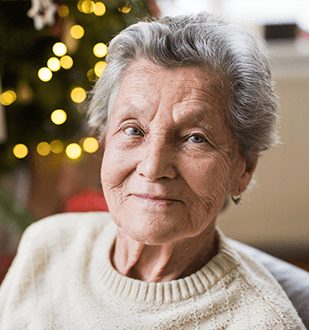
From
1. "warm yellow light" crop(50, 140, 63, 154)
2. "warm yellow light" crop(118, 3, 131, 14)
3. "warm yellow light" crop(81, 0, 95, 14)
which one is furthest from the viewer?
"warm yellow light" crop(50, 140, 63, 154)

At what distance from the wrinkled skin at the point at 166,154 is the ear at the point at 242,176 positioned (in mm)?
76

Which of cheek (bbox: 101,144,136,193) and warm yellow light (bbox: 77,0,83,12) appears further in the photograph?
warm yellow light (bbox: 77,0,83,12)

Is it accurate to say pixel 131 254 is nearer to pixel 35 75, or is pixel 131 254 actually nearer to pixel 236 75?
pixel 236 75

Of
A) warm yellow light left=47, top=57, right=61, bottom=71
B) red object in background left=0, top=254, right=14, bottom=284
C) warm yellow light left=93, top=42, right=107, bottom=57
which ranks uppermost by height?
warm yellow light left=93, top=42, right=107, bottom=57

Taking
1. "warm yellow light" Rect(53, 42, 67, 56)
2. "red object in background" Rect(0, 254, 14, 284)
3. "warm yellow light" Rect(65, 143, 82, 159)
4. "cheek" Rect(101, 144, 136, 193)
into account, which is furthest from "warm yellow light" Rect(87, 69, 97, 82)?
"red object in background" Rect(0, 254, 14, 284)

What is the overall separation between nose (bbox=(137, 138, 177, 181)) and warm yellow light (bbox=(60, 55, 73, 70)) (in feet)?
3.60

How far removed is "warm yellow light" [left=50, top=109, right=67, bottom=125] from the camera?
199 cm

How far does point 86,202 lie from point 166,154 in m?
1.21

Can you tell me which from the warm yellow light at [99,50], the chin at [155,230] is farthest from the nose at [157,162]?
the warm yellow light at [99,50]

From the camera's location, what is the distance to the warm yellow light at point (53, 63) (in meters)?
1.88

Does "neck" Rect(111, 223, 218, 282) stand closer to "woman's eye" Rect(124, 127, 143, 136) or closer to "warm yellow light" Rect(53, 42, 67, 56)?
"woman's eye" Rect(124, 127, 143, 136)

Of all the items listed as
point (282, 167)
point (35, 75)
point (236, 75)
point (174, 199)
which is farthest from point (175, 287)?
point (282, 167)

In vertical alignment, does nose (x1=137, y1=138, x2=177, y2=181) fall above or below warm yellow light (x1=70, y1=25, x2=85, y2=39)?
below

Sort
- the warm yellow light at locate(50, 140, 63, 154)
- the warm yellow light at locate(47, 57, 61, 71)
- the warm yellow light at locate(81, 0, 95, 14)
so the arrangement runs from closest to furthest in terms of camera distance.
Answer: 1. the warm yellow light at locate(81, 0, 95, 14)
2. the warm yellow light at locate(47, 57, 61, 71)
3. the warm yellow light at locate(50, 140, 63, 154)
